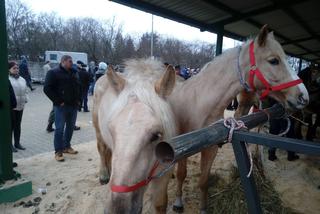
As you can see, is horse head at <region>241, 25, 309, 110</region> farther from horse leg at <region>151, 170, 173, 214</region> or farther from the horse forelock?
horse leg at <region>151, 170, 173, 214</region>

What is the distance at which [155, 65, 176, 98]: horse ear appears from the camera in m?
2.12

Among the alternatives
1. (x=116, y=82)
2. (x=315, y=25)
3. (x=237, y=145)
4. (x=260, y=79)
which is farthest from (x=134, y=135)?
(x=315, y=25)

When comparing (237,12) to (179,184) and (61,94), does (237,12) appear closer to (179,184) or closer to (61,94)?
(179,184)

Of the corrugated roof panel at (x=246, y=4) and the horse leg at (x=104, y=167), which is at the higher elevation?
the corrugated roof panel at (x=246, y=4)

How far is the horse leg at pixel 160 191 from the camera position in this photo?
260 centimetres

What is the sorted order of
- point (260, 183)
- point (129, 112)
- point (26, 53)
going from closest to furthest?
1. point (129, 112)
2. point (260, 183)
3. point (26, 53)

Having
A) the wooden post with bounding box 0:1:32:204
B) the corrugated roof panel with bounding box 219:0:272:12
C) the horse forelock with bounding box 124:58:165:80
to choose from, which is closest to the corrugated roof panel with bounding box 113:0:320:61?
the corrugated roof panel with bounding box 219:0:272:12

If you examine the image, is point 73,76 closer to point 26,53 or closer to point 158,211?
point 158,211

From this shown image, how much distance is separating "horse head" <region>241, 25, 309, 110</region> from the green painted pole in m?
3.49

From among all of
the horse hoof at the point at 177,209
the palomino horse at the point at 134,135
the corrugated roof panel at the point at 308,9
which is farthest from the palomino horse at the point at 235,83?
the corrugated roof panel at the point at 308,9

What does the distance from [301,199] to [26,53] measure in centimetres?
4150

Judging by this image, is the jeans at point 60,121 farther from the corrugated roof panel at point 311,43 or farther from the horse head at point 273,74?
the corrugated roof panel at point 311,43

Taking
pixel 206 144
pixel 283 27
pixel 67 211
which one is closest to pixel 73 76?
pixel 67 211

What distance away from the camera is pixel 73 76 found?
223 inches
